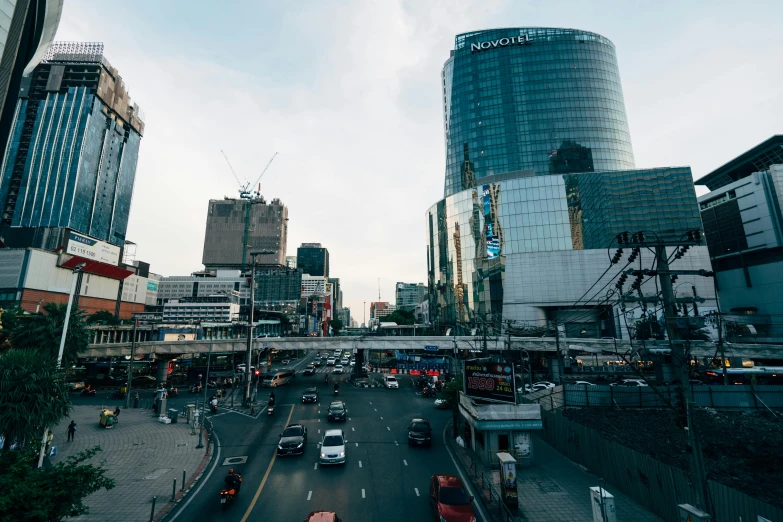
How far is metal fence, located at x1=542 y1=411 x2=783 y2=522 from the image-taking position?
1257 cm

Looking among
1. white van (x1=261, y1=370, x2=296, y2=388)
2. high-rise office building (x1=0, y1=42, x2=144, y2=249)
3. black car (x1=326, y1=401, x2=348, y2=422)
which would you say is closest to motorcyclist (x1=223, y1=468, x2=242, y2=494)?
black car (x1=326, y1=401, x2=348, y2=422)

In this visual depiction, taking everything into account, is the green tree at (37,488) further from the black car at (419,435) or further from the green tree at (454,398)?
the green tree at (454,398)

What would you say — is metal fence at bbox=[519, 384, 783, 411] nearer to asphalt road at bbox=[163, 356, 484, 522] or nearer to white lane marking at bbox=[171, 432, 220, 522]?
asphalt road at bbox=[163, 356, 484, 522]

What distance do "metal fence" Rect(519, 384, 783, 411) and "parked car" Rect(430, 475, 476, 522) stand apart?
17.4m

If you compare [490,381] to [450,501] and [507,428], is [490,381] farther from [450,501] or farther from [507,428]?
[450,501]

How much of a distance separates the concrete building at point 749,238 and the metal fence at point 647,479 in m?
67.6

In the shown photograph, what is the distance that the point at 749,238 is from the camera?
3285 inches

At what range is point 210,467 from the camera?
2292 centimetres

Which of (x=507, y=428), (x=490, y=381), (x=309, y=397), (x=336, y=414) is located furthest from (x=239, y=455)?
(x=309, y=397)

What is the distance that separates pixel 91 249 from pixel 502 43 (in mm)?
153879

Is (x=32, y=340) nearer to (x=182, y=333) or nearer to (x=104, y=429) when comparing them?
(x=104, y=429)

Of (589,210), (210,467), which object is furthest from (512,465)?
(589,210)

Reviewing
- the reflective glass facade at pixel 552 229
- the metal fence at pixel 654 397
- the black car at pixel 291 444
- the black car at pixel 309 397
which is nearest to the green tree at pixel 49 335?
the black car at pixel 291 444

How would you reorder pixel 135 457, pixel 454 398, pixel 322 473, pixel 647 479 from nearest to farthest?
pixel 647 479
pixel 322 473
pixel 135 457
pixel 454 398
